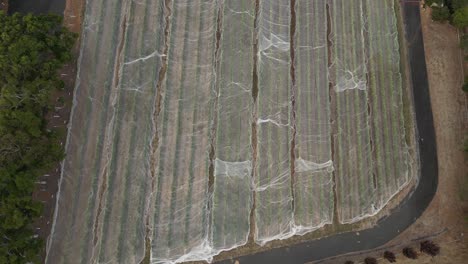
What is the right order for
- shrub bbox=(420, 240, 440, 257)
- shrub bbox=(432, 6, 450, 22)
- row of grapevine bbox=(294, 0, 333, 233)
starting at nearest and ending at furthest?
shrub bbox=(420, 240, 440, 257)
row of grapevine bbox=(294, 0, 333, 233)
shrub bbox=(432, 6, 450, 22)

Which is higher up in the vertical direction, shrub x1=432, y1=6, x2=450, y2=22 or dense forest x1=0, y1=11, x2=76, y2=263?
shrub x1=432, y1=6, x2=450, y2=22

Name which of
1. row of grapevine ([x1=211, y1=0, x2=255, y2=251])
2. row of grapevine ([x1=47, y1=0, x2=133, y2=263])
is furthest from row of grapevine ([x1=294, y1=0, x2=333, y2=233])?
row of grapevine ([x1=47, y1=0, x2=133, y2=263])

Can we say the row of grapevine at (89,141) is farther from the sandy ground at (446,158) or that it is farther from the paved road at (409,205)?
the sandy ground at (446,158)

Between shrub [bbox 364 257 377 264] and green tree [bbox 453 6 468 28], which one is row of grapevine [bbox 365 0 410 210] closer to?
shrub [bbox 364 257 377 264]

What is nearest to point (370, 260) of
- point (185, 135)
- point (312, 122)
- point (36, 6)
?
point (312, 122)

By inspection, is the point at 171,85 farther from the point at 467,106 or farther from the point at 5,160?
the point at 467,106

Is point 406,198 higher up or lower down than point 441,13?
lower down

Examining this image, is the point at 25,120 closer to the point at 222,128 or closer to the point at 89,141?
the point at 89,141
